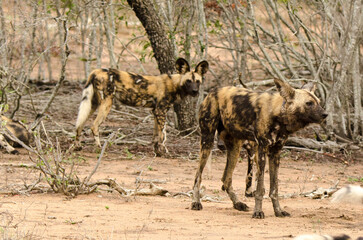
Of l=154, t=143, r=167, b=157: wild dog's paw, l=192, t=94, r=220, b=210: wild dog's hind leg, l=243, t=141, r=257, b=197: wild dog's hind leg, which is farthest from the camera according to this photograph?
l=154, t=143, r=167, b=157: wild dog's paw

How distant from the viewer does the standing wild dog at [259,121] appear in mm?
4605

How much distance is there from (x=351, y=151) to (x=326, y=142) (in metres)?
0.36

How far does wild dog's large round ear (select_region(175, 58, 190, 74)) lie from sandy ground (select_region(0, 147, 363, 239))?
1.98m

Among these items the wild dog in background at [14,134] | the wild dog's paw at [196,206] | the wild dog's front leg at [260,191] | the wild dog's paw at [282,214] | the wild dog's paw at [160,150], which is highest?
the wild dog's front leg at [260,191]

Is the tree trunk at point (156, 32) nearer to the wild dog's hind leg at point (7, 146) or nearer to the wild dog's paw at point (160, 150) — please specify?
the wild dog's paw at point (160, 150)

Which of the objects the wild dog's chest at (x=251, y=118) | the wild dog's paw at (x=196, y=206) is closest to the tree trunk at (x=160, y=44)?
the wild dog's chest at (x=251, y=118)

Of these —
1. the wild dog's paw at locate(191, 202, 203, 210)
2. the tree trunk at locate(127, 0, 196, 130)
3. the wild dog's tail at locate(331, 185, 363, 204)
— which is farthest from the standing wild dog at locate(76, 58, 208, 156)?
the wild dog's tail at locate(331, 185, 363, 204)

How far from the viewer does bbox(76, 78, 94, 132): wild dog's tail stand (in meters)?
8.53

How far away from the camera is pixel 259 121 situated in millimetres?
4789

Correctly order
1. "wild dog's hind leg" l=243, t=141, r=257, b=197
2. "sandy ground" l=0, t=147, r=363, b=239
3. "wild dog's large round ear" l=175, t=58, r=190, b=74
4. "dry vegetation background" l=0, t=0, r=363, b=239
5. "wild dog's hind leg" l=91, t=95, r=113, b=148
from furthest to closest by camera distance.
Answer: "wild dog's hind leg" l=91, t=95, r=113, b=148 → "wild dog's large round ear" l=175, t=58, r=190, b=74 → "wild dog's hind leg" l=243, t=141, r=257, b=197 → "dry vegetation background" l=0, t=0, r=363, b=239 → "sandy ground" l=0, t=147, r=363, b=239

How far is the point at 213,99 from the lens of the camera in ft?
17.3

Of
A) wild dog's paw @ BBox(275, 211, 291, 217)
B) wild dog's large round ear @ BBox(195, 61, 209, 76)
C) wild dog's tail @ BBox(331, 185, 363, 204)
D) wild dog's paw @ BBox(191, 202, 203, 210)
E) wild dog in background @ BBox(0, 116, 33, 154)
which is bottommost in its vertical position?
wild dog in background @ BBox(0, 116, 33, 154)

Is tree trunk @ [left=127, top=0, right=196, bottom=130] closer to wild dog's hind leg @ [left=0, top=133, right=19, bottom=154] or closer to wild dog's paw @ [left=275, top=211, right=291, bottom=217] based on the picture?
wild dog's hind leg @ [left=0, top=133, right=19, bottom=154]

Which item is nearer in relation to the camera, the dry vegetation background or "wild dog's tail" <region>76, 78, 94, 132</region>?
the dry vegetation background
